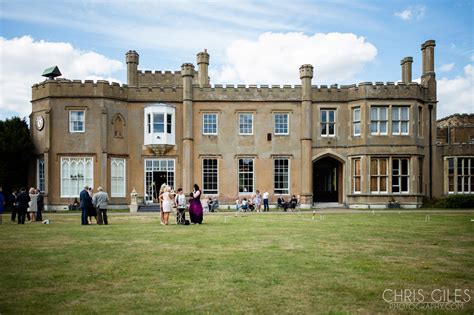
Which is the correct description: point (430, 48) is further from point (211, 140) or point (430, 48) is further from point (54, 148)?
point (54, 148)

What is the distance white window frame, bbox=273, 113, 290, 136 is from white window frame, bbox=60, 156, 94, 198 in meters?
13.3

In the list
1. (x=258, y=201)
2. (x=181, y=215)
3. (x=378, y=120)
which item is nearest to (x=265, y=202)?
(x=258, y=201)

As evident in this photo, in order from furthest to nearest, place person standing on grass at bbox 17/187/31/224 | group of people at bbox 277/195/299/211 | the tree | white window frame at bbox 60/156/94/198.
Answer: white window frame at bbox 60/156/94/198, the tree, group of people at bbox 277/195/299/211, person standing on grass at bbox 17/187/31/224

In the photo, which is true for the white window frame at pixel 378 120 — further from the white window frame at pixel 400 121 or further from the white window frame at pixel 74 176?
the white window frame at pixel 74 176

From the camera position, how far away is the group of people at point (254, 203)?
110ft

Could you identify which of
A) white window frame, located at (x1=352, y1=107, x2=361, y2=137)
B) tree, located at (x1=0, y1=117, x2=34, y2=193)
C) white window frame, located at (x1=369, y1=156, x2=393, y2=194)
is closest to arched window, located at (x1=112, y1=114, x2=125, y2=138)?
tree, located at (x1=0, y1=117, x2=34, y2=193)

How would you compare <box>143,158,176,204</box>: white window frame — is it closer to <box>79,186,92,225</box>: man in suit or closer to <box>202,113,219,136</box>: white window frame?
<box>202,113,219,136</box>: white window frame

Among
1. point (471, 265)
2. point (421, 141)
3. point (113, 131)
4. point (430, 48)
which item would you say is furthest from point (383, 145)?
point (471, 265)

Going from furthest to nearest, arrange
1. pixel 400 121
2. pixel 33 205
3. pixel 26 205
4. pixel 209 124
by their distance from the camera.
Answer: pixel 209 124, pixel 400 121, pixel 33 205, pixel 26 205

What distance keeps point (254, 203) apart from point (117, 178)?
9879 mm

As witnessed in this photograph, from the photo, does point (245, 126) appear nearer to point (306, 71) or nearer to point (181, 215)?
point (306, 71)

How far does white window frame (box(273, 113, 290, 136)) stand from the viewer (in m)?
36.4

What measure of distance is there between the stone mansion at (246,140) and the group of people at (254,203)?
1110mm

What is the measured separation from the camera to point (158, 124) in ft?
117
